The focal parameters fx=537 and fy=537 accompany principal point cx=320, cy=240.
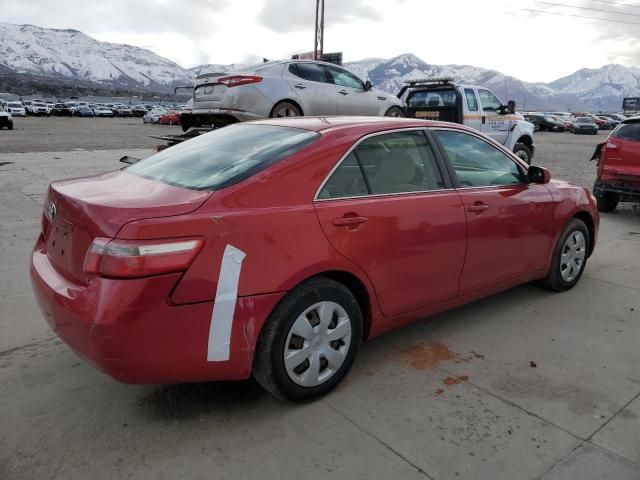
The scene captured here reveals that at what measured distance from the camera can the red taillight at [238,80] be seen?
8414mm

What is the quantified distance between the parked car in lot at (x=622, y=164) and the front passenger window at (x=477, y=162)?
4573mm

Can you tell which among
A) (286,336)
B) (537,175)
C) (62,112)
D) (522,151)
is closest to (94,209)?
(286,336)

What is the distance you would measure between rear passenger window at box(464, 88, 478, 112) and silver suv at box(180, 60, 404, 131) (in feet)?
8.89

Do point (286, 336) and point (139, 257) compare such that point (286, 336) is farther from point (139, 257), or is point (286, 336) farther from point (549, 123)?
point (549, 123)

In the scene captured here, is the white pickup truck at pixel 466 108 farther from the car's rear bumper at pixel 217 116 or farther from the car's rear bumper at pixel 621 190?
the car's rear bumper at pixel 217 116

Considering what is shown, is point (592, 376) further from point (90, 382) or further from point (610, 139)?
point (610, 139)

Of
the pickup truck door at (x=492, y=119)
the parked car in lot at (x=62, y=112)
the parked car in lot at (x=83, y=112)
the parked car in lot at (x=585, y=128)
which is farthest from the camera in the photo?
the parked car in lot at (x=62, y=112)

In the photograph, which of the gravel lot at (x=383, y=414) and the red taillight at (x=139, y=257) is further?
the gravel lot at (x=383, y=414)

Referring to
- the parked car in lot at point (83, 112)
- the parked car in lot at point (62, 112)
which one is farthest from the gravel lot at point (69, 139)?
the parked car in lot at point (62, 112)

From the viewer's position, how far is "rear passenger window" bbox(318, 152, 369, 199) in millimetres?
2980

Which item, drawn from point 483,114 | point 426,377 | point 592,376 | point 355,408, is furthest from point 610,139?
point 355,408

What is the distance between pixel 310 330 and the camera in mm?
2838

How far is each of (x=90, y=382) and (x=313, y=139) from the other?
6.28ft

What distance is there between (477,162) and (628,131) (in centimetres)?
545
